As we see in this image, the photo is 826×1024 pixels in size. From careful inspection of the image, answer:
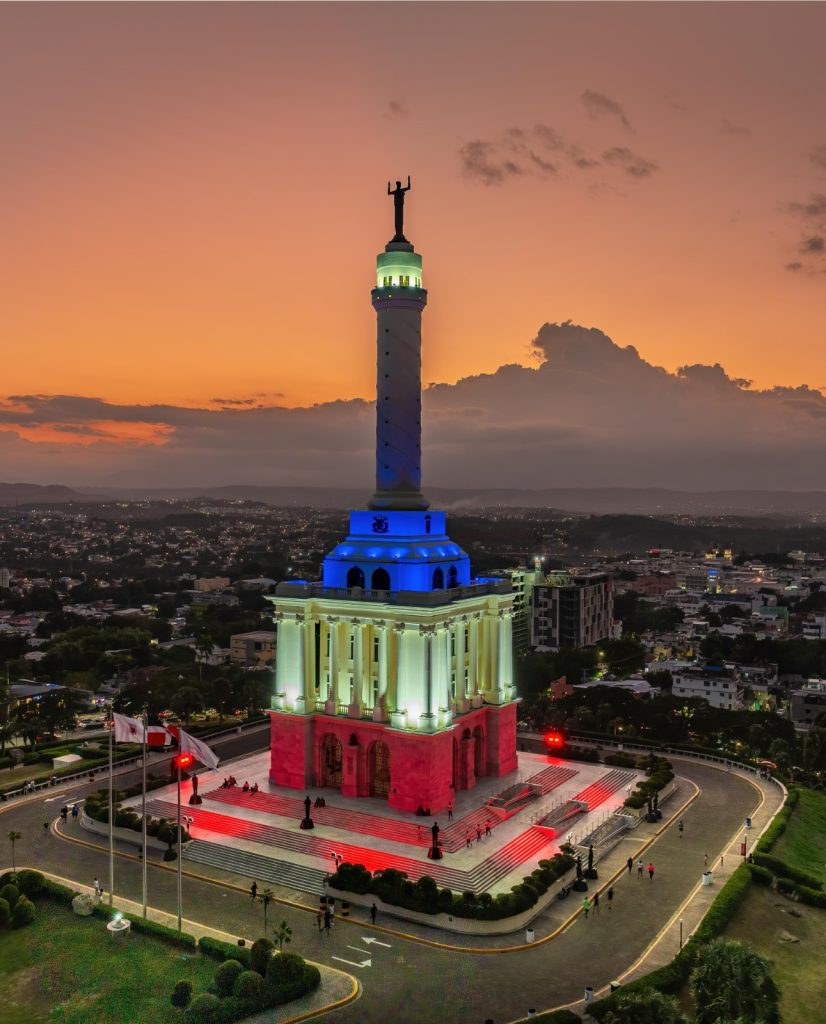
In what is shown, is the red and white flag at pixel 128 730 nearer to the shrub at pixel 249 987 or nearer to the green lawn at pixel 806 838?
the shrub at pixel 249 987

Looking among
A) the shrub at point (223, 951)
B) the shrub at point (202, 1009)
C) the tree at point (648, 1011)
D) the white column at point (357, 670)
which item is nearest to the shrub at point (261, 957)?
the shrub at point (223, 951)

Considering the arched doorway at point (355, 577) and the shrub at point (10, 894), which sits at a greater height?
the arched doorway at point (355, 577)

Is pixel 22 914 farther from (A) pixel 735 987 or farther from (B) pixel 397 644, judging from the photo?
(A) pixel 735 987

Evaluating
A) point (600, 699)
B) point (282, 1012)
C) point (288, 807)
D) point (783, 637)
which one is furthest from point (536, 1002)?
point (783, 637)

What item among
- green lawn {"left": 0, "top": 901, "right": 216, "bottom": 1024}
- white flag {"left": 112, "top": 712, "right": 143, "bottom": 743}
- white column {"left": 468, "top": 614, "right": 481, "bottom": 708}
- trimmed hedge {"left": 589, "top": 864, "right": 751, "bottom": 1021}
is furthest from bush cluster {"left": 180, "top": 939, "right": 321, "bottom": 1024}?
white column {"left": 468, "top": 614, "right": 481, "bottom": 708}

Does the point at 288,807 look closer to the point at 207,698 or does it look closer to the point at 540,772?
the point at 540,772

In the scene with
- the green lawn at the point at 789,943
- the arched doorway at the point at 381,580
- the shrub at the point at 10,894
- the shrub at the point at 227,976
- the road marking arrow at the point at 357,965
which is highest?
the arched doorway at the point at 381,580
